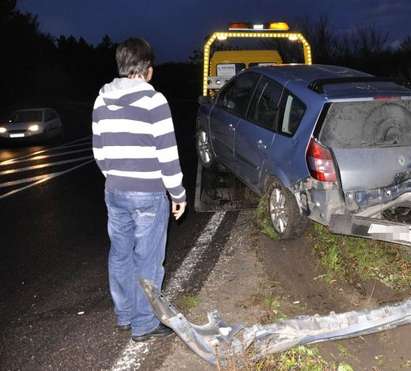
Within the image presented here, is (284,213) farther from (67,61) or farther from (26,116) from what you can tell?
(67,61)

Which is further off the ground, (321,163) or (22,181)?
(321,163)

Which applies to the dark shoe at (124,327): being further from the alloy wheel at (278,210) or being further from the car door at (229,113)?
the car door at (229,113)

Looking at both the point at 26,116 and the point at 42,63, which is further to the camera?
the point at 42,63

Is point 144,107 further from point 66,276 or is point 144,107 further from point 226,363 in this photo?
point 66,276

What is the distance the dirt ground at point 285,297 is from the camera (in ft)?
11.4

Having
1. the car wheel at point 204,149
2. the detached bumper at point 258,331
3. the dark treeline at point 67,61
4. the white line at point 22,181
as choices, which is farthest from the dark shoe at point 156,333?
the dark treeline at point 67,61

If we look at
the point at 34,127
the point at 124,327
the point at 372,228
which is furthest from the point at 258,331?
the point at 34,127

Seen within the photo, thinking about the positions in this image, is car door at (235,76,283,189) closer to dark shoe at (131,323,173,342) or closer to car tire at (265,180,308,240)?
car tire at (265,180,308,240)

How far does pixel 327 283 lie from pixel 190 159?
21.8 ft

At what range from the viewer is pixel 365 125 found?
185 inches

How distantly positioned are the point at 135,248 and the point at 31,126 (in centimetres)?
1367

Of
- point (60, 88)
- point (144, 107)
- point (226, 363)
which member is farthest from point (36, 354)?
point (60, 88)

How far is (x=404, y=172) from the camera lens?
4660mm

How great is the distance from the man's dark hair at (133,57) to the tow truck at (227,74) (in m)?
3.54
